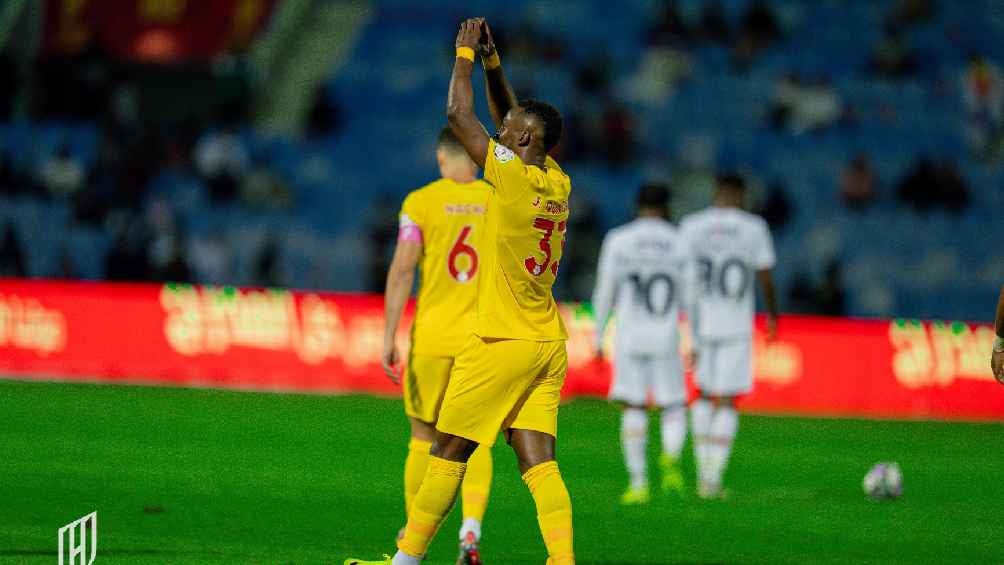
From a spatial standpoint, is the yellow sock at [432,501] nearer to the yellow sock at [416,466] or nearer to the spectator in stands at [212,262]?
the yellow sock at [416,466]

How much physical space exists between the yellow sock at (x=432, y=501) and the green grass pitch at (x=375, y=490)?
1.42 meters

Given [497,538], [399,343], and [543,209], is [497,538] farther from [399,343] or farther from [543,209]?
[399,343]

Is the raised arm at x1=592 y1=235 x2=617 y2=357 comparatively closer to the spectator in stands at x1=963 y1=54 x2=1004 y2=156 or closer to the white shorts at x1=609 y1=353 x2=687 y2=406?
the white shorts at x1=609 y1=353 x2=687 y2=406

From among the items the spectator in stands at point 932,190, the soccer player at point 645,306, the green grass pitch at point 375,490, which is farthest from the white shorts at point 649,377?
the spectator in stands at point 932,190

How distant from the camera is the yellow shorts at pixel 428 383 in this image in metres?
8.91

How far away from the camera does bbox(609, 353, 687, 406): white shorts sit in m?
12.5

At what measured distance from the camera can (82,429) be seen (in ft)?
49.4

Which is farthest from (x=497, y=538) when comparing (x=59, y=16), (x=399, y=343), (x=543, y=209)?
(x=59, y=16)

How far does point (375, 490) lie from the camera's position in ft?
38.9

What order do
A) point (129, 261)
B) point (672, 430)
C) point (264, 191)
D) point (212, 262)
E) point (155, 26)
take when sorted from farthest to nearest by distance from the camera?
1. point (155, 26)
2. point (264, 191)
3. point (212, 262)
4. point (129, 261)
5. point (672, 430)

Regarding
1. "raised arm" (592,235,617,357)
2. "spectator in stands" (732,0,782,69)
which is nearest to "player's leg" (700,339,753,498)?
"raised arm" (592,235,617,357)

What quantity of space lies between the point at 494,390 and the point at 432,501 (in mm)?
556

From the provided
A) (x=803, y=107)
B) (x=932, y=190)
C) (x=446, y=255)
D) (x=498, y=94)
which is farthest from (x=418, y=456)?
(x=803, y=107)

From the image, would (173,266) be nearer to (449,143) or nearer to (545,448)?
(449,143)
